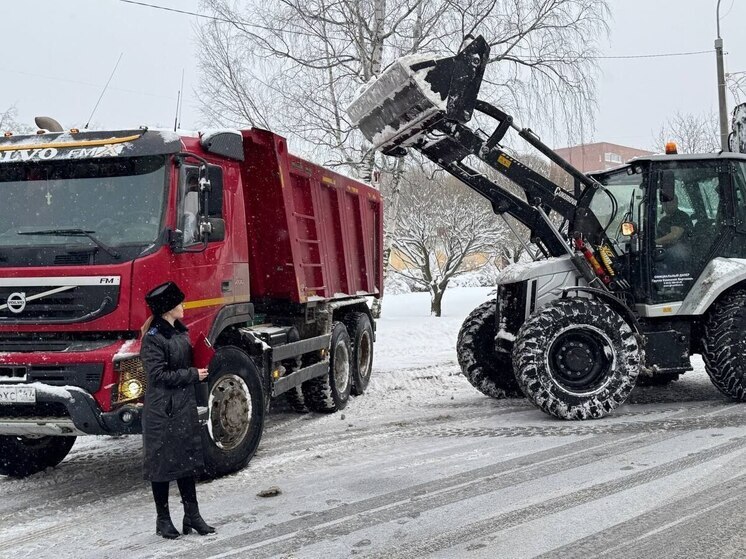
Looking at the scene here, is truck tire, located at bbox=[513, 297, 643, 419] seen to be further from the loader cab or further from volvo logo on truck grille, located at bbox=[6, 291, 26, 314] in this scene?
volvo logo on truck grille, located at bbox=[6, 291, 26, 314]

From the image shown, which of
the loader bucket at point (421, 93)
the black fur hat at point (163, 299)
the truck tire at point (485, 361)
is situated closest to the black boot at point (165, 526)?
the black fur hat at point (163, 299)

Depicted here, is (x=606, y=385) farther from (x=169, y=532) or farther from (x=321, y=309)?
(x=169, y=532)

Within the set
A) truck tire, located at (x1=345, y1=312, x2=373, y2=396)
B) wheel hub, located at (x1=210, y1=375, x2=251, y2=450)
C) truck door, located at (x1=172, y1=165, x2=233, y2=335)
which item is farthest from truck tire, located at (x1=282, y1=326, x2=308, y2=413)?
truck door, located at (x1=172, y1=165, x2=233, y2=335)

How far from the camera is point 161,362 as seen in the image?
14.5 feet

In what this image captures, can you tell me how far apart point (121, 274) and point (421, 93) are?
3.37 m

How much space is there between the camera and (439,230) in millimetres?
25172

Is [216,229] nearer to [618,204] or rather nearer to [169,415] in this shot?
[169,415]

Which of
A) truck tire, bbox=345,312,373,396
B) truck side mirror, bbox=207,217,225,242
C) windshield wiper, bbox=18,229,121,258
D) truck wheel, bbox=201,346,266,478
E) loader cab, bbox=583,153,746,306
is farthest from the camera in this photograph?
truck tire, bbox=345,312,373,396

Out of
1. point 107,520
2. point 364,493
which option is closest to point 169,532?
point 107,520

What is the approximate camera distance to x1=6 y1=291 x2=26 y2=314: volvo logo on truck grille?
207 inches

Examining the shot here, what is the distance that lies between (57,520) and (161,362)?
1.50 meters

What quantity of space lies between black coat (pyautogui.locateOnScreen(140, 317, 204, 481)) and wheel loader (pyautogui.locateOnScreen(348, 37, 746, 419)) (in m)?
3.70

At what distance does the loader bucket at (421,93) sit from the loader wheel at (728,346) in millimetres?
3263

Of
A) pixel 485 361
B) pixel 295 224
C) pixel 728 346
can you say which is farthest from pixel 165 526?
pixel 728 346
